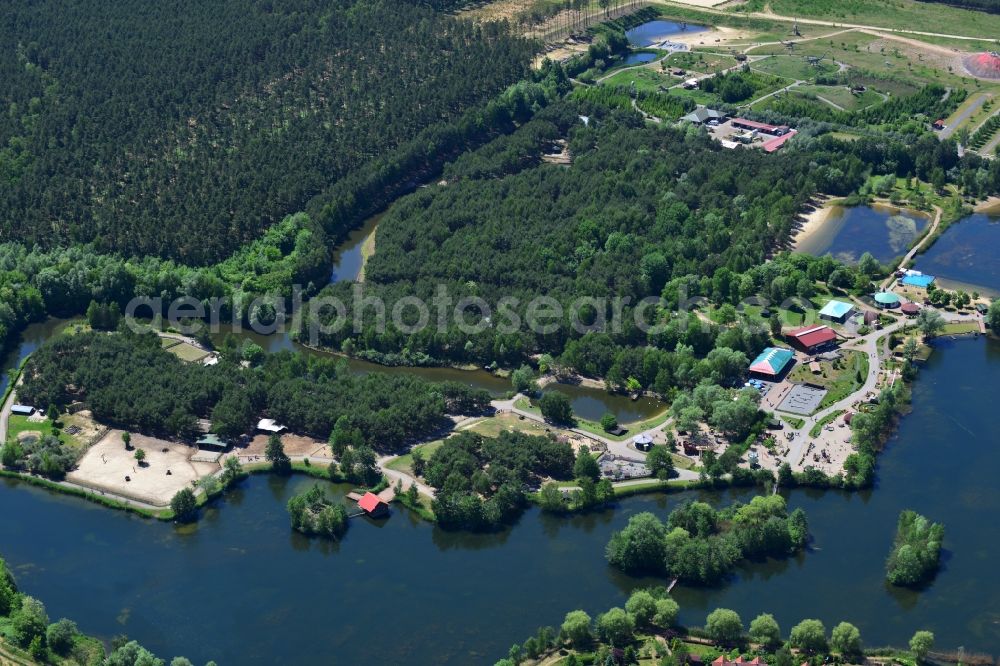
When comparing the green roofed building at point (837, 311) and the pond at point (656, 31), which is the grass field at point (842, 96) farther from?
the green roofed building at point (837, 311)

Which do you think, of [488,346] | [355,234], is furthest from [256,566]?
[355,234]

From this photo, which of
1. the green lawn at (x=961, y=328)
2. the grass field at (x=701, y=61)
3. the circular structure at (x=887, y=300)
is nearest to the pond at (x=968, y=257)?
the circular structure at (x=887, y=300)

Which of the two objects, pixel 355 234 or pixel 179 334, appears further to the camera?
pixel 355 234

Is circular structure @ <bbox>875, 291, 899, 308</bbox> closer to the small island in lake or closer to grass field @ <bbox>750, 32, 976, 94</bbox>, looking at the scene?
the small island in lake

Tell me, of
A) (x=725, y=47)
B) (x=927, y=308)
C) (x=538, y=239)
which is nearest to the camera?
(x=927, y=308)

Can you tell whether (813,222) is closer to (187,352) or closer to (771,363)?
(771,363)

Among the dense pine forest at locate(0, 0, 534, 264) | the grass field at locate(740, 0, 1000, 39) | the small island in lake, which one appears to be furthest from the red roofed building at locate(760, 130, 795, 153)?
the small island in lake

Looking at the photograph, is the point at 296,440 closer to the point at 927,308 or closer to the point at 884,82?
the point at 927,308

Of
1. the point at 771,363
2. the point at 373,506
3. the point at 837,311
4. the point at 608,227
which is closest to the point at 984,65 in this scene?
the point at 608,227
